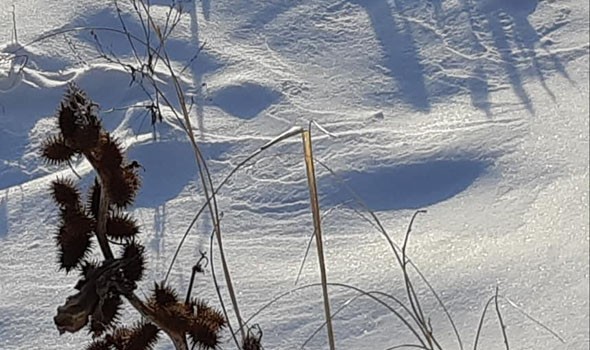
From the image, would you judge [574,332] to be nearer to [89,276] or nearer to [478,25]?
[89,276]

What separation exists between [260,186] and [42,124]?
2.51 feet

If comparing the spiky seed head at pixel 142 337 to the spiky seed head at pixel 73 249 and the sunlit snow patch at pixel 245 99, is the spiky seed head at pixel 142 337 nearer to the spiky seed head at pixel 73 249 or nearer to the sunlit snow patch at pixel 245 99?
the spiky seed head at pixel 73 249

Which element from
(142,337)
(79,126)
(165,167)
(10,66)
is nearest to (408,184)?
(165,167)

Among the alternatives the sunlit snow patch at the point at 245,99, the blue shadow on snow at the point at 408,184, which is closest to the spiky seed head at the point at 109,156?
the blue shadow on snow at the point at 408,184

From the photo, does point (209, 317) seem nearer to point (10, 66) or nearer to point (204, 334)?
point (204, 334)

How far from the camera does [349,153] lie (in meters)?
2.76

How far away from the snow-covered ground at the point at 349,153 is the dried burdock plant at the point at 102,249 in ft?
3.44

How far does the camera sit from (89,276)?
0.95m

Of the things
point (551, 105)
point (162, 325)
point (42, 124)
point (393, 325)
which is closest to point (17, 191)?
point (42, 124)

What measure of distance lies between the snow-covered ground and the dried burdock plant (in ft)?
3.44

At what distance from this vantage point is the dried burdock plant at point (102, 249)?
2.99 feet

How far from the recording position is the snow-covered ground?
86.3 inches

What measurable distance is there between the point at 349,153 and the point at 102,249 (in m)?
1.81

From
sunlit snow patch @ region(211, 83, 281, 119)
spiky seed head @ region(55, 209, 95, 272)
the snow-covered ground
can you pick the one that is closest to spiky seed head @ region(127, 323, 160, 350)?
spiky seed head @ region(55, 209, 95, 272)
